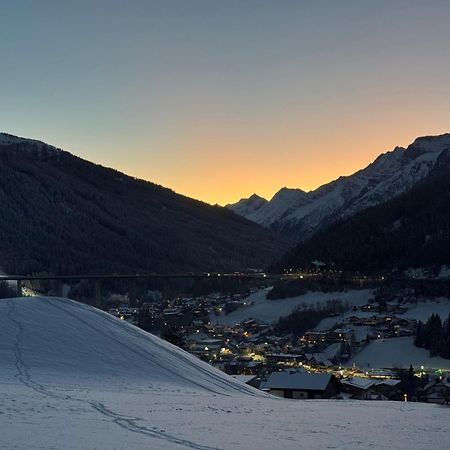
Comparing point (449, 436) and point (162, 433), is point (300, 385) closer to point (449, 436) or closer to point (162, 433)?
point (449, 436)

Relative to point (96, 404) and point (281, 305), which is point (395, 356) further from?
point (96, 404)

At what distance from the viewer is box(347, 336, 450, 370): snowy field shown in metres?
98.2

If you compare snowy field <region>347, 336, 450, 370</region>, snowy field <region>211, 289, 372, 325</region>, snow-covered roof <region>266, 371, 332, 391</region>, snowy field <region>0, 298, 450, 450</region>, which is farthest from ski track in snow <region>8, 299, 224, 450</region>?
snowy field <region>211, 289, 372, 325</region>

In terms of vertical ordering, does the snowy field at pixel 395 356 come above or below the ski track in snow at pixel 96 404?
below

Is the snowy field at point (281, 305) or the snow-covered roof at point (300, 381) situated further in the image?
the snowy field at point (281, 305)

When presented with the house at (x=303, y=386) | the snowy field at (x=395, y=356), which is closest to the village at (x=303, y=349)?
the house at (x=303, y=386)

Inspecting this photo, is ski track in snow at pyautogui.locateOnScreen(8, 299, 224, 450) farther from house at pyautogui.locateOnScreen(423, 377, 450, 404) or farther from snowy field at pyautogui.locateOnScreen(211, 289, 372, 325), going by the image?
snowy field at pyautogui.locateOnScreen(211, 289, 372, 325)

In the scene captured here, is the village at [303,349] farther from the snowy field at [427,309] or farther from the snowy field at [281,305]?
the snowy field at [281,305]

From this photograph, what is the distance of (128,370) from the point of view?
1261 inches

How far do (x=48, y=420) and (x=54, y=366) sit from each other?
45.0 ft

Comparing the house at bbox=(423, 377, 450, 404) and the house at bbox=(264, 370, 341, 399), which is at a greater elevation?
the house at bbox=(264, 370, 341, 399)

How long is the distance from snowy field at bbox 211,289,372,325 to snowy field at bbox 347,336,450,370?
4237 centimetres

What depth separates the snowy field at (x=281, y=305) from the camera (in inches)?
6230

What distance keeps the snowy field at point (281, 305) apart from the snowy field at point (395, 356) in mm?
Result: 42368
